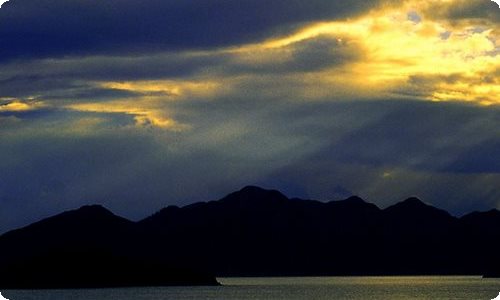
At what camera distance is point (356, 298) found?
190m

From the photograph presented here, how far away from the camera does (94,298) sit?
192 m

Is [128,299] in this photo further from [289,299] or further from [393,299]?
[393,299]

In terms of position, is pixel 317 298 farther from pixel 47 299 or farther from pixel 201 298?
pixel 47 299

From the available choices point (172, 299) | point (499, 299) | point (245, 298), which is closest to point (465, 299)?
point (245, 298)

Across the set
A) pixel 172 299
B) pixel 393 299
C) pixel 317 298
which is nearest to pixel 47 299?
pixel 172 299

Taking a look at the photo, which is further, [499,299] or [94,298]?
[94,298]

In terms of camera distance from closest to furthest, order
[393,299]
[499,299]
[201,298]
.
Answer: [499,299], [393,299], [201,298]

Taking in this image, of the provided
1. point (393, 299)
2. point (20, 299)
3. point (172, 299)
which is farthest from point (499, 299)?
point (20, 299)

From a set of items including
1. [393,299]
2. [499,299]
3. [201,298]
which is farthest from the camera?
[201,298]

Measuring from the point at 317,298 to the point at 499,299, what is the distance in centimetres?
12668

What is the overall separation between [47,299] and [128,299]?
15.5 meters

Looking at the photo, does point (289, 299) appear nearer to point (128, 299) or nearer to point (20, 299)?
point (128, 299)

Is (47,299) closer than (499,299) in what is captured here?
No

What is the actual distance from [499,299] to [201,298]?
13115 cm
